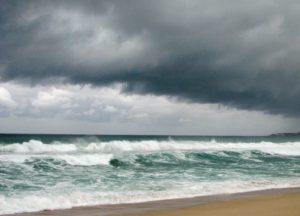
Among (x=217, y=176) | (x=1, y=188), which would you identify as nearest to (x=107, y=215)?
(x=1, y=188)

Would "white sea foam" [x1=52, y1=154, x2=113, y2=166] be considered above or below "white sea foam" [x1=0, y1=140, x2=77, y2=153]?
below

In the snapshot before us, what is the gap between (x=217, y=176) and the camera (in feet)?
57.3

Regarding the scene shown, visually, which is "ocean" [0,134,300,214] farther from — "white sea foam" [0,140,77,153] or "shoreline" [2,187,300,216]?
"white sea foam" [0,140,77,153]

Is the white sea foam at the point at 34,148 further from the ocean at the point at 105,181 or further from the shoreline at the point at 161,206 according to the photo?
the shoreline at the point at 161,206

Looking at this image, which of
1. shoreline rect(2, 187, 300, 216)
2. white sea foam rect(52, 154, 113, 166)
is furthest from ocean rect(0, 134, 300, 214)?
shoreline rect(2, 187, 300, 216)

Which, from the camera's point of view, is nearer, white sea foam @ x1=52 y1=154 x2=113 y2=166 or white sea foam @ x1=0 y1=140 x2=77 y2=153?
white sea foam @ x1=52 y1=154 x2=113 y2=166

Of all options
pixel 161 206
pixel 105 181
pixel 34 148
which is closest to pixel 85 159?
pixel 105 181

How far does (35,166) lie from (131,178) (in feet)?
16.8

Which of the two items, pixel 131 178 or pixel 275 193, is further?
pixel 131 178

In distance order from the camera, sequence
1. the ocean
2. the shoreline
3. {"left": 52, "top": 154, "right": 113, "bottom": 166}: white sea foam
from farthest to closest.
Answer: {"left": 52, "top": 154, "right": 113, "bottom": 166}: white sea foam < the ocean < the shoreline

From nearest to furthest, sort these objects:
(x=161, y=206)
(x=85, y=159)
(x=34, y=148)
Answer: (x=161, y=206) → (x=85, y=159) → (x=34, y=148)

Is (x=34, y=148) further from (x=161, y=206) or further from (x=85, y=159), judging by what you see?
(x=161, y=206)

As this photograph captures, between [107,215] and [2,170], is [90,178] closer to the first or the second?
[2,170]

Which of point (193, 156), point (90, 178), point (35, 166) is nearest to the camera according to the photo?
point (90, 178)
